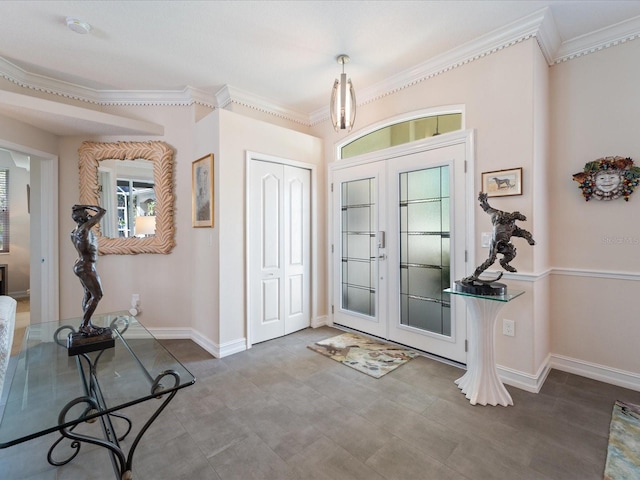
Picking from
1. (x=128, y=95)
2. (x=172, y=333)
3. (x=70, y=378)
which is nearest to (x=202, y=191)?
(x=128, y=95)

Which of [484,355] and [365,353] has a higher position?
[484,355]

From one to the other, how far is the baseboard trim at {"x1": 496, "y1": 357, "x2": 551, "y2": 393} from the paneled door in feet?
7.41

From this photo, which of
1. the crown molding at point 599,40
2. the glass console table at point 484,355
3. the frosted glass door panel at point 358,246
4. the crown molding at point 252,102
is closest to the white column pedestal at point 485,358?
the glass console table at point 484,355

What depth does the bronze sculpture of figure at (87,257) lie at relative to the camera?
1.85 meters

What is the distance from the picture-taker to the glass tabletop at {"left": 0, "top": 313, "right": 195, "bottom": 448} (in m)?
1.21

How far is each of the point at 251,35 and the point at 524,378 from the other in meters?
3.67

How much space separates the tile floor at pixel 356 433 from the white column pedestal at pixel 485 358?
79 millimetres

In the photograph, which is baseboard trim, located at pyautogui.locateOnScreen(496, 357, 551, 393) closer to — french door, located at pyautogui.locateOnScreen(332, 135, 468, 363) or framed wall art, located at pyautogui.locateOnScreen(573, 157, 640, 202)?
french door, located at pyautogui.locateOnScreen(332, 135, 468, 363)

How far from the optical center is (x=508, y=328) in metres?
2.55

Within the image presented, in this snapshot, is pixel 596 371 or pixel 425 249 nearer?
pixel 596 371

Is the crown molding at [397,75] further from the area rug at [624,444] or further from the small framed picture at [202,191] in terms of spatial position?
the area rug at [624,444]

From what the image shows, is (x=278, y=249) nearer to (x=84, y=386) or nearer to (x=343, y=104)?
(x=343, y=104)

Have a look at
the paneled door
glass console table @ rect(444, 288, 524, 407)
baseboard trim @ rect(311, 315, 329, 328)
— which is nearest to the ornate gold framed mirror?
the paneled door

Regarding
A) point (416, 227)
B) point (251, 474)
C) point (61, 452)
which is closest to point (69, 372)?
point (61, 452)
